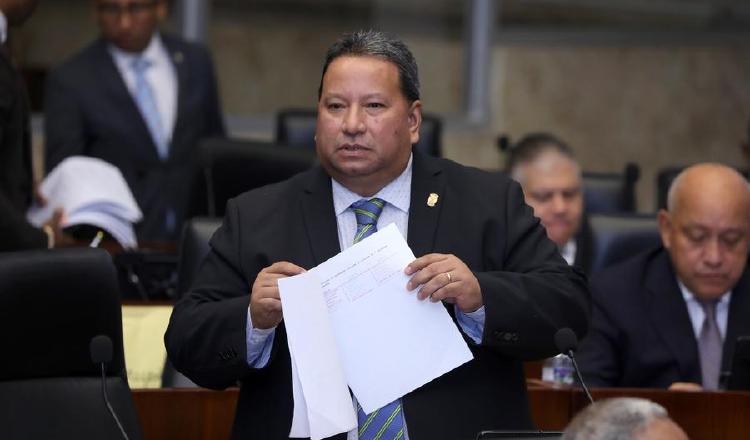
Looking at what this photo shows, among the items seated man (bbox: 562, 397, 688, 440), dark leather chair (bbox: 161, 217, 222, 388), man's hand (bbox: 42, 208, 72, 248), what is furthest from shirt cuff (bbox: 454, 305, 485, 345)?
man's hand (bbox: 42, 208, 72, 248)

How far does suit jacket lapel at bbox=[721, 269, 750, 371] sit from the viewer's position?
469 cm

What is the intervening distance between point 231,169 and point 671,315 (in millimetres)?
1883

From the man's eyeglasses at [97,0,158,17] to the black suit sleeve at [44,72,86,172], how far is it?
345 millimetres

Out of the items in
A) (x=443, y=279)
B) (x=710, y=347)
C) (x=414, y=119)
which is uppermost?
(x=414, y=119)

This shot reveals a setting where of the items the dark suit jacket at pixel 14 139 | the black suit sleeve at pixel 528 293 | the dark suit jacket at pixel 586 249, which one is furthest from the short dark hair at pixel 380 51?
the dark suit jacket at pixel 586 249

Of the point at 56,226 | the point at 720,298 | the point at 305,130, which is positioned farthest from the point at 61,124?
the point at 720,298

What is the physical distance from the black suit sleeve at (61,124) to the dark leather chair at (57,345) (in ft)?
10.1

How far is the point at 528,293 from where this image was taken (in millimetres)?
3260

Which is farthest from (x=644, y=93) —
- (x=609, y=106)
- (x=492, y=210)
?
(x=492, y=210)

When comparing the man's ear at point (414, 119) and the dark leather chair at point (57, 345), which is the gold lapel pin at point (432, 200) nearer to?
the man's ear at point (414, 119)

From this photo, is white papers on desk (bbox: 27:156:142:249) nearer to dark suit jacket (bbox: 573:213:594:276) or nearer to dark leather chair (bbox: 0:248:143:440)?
dark suit jacket (bbox: 573:213:594:276)

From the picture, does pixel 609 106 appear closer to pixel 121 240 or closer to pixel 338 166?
pixel 121 240

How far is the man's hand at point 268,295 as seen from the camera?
10.2ft

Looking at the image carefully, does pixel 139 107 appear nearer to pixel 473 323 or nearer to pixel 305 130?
pixel 305 130
